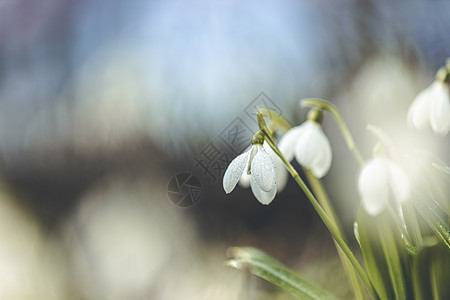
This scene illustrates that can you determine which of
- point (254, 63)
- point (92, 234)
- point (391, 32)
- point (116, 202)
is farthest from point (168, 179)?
point (391, 32)

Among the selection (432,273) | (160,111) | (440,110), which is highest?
(160,111)

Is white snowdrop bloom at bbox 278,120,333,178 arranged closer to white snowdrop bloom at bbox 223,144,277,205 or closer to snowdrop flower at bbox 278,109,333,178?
snowdrop flower at bbox 278,109,333,178

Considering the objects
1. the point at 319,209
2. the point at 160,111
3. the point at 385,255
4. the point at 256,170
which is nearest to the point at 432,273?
the point at 385,255

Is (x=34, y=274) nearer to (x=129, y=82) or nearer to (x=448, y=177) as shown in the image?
(x=129, y=82)

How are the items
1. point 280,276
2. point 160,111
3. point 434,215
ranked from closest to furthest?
point 434,215 → point 280,276 → point 160,111

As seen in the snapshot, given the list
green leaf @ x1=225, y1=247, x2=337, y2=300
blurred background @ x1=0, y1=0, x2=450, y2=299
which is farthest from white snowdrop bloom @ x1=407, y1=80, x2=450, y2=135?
blurred background @ x1=0, y1=0, x2=450, y2=299

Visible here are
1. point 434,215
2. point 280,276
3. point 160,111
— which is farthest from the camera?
point 160,111

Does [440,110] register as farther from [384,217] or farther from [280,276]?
[280,276]
